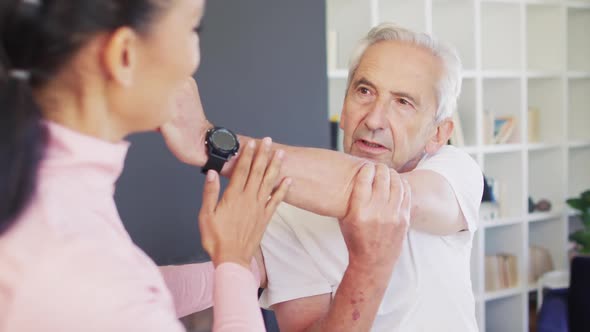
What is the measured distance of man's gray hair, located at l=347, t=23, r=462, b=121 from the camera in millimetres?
1504

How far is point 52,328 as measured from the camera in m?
0.56

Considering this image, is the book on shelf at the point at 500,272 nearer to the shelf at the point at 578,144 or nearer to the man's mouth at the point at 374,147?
the shelf at the point at 578,144

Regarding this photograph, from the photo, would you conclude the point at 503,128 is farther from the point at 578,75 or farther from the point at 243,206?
the point at 243,206

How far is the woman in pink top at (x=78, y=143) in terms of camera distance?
57 centimetres

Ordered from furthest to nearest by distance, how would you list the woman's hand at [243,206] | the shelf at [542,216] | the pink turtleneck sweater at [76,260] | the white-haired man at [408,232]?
the shelf at [542,216]
the white-haired man at [408,232]
the woman's hand at [243,206]
the pink turtleneck sweater at [76,260]

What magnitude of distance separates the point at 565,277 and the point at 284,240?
10.3 feet

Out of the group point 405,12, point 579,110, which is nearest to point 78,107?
point 405,12

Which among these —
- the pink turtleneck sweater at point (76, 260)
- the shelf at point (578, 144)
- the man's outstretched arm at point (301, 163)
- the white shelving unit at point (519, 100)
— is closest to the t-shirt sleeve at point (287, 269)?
the man's outstretched arm at point (301, 163)

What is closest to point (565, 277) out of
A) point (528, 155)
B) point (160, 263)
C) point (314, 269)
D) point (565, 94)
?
point (528, 155)

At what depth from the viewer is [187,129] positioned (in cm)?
109

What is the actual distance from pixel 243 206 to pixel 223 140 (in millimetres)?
163

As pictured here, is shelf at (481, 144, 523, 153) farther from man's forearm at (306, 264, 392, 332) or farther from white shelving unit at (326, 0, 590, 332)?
man's forearm at (306, 264, 392, 332)

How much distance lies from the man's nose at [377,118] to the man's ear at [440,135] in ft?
0.52

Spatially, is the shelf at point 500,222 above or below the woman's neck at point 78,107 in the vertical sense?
below
